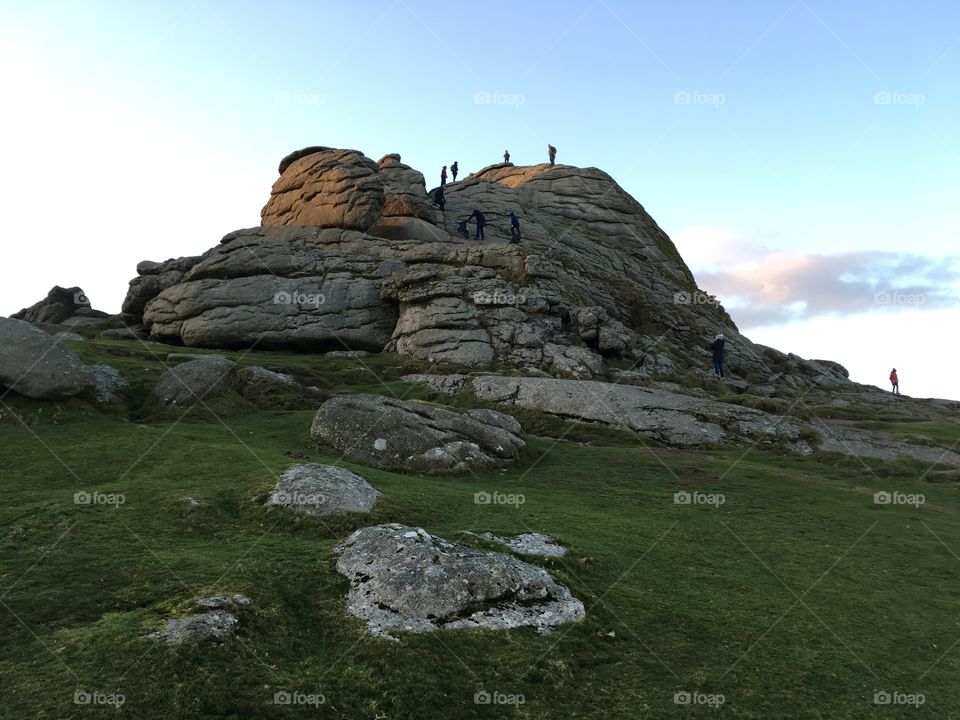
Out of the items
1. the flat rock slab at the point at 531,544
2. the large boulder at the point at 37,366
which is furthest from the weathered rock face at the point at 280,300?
the flat rock slab at the point at 531,544

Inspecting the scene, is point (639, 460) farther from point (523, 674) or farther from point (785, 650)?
point (523, 674)

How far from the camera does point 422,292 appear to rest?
55.9 m

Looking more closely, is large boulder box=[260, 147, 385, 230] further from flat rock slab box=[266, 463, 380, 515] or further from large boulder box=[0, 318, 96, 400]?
flat rock slab box=[266, 463, 380, 515]

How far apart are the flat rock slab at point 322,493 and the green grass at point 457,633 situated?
22.8 inches

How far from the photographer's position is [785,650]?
49.8ft

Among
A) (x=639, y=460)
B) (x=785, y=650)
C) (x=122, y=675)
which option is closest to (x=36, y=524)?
(x=122, y=675)

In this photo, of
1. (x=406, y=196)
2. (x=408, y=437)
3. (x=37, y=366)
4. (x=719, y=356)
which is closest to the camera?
(x=408, y=437)

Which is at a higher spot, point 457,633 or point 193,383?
point 193,383

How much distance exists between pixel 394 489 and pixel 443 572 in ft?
27.0

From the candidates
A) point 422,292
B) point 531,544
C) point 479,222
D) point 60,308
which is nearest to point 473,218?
point 479,222

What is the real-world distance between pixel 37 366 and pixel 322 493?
19022 mm

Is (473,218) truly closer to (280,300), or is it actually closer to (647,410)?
(280,300)

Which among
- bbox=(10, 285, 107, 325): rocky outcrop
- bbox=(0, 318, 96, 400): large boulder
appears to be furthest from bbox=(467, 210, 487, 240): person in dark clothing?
bbox=(0, 318, 96, 400): large boulder

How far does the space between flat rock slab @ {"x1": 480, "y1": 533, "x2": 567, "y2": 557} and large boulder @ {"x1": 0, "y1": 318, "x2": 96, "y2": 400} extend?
75.8 feet
